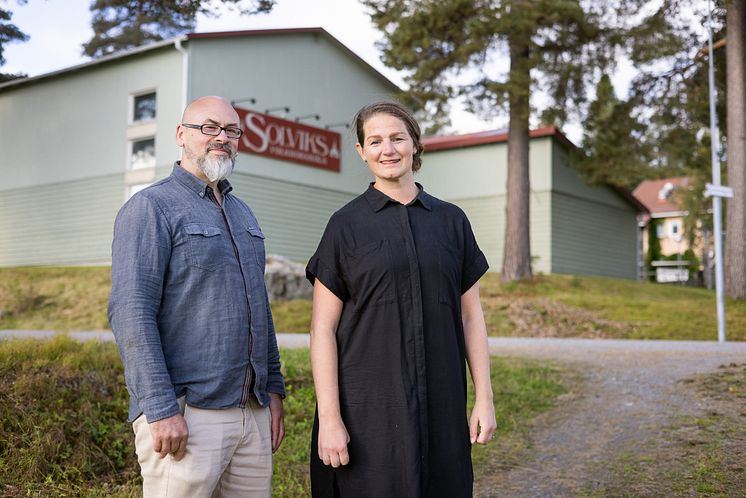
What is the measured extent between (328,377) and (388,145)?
0.85m

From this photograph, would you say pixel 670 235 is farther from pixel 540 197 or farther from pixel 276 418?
pixel 276 418

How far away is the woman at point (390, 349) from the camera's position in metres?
A: 2.74

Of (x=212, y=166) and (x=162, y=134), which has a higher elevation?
(x=162, y=134)

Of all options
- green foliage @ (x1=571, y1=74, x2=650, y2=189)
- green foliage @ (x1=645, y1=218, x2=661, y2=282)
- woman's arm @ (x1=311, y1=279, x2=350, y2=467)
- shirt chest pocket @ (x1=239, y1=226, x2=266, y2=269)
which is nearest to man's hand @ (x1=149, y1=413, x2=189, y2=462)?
woman's arm @ (x1=311, y1=279, x2=350, y2=467)

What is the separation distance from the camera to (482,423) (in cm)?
290

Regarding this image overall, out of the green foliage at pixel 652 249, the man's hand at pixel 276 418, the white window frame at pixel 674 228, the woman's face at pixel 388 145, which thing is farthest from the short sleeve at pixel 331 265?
the white window frame at pixel 674 228

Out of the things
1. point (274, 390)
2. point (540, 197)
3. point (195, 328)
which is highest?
point (540, 197)

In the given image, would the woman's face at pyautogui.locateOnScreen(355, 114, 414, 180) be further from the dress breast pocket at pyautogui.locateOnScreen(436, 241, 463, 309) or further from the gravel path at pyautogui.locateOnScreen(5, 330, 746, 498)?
the gravel path at pyautogui.locateOnScreen(5, 330, 746, 498)

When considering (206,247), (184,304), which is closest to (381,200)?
(206,247)

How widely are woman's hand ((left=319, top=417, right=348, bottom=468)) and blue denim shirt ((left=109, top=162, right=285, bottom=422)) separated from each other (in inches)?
14.5

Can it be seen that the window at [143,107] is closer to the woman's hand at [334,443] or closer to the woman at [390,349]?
the woman at [390,349]

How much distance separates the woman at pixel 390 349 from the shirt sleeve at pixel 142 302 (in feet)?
1.72

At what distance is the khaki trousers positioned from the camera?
9.09ft

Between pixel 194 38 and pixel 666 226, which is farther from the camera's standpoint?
pixel 666 226
